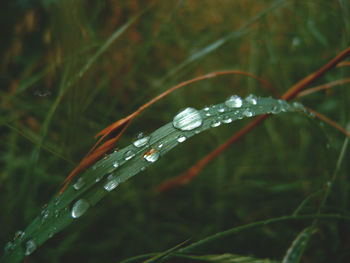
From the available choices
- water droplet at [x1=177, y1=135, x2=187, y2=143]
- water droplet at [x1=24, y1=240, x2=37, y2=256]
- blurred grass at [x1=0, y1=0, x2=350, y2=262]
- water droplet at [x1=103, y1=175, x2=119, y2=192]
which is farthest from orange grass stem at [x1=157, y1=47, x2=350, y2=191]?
water droplet at [x1=24, y1=240, x2=37, y2=256]

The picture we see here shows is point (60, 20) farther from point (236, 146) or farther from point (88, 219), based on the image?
point (236, 146)

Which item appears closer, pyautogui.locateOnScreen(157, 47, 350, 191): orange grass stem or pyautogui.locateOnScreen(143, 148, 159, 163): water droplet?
pyautogui.locateOnScreen(143, 148, 159, 163): water droplet

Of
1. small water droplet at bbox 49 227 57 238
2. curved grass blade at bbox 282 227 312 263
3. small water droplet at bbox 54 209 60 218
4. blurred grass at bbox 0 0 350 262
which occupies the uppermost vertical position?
blurred grass at bbox 0 0 350 262

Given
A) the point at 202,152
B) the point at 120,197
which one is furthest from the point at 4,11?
the point at 202,152

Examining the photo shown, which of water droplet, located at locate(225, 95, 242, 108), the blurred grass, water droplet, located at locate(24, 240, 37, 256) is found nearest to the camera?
water droplet, located at locate(24, 240, 37, 256)

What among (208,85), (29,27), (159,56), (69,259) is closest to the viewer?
(69,259)

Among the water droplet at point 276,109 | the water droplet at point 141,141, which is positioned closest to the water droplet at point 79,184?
the water droplet at point 141,141

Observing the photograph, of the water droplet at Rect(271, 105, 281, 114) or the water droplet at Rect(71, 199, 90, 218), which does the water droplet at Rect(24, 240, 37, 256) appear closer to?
the water droplet at Rect(71, 199, 90, 218)
